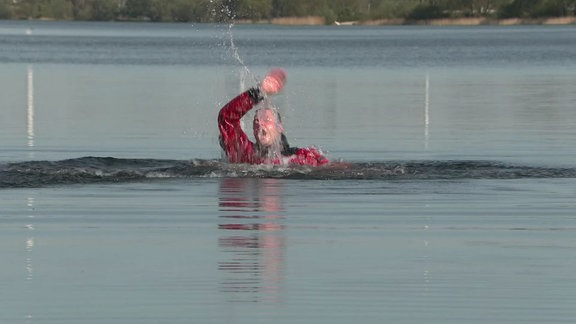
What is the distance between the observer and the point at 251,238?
14.3 meters

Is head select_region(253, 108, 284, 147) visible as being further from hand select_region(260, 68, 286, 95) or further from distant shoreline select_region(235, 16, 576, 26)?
distant shoreline select_region(235, 16, 576, 26)

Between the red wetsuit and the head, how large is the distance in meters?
0.18

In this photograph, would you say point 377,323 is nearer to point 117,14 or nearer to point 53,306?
point 53,306

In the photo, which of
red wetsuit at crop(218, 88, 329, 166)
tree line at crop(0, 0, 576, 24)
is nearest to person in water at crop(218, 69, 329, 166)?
red wetsuit at crop(218, 88, 329, 166)

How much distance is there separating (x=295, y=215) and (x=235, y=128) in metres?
3.30

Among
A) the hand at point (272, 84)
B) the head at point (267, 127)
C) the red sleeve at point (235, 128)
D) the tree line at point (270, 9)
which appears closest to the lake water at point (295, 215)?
the red sleeve at point (235, 128)

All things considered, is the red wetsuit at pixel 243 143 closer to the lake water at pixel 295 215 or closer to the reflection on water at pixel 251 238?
the lake water at pixel 295 215

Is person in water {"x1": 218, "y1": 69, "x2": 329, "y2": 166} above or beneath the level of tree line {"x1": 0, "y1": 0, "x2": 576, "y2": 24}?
beneath

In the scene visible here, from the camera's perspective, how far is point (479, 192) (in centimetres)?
1825

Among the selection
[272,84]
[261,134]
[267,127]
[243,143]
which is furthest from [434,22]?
[272,84]

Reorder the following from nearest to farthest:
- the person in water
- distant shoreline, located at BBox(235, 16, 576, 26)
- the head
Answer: the person in water < the head < distant shoreline, located at BBox(235, 16, 576, 26)

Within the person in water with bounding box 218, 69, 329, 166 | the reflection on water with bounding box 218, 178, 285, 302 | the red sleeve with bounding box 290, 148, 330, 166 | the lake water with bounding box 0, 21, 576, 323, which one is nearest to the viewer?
the lake water with bounding box 0, 21, 576, 323

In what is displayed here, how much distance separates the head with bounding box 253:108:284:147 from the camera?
18891mm

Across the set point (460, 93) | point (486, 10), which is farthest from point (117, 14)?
point (460, 93)
